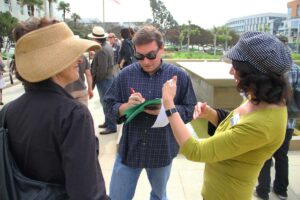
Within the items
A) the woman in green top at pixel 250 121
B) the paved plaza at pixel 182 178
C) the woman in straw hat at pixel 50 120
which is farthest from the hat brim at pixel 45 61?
the paved plaza at pixel 182 178

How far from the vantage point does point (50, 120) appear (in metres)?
1.38

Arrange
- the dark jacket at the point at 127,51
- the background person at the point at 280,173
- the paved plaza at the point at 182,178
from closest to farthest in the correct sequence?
1. the background person at the point at 280,173
2. the paved plaza at the point at 182,178
3. the dark jacket at the point at 127,51

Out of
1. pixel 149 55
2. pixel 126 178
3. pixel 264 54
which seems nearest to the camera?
pixel 264 54

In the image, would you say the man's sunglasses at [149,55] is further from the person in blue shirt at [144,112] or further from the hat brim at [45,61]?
the hat brim at [45,61]

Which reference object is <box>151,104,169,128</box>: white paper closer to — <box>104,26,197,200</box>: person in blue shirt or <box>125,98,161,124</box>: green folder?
<box>125,98,161,124</box>: green folder

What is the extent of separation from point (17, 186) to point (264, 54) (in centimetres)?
131

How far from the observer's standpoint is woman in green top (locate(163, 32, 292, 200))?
1.66m

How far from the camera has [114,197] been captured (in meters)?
2.67

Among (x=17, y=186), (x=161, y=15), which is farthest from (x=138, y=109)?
(x=161, y=15)

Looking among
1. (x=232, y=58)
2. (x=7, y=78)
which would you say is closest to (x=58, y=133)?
(x=232, y=58)

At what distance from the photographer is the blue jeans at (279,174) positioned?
3.69 m

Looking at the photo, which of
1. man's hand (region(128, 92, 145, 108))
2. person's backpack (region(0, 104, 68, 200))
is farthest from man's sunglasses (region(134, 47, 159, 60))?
person's backpack (region(0, 104, 68, 200))

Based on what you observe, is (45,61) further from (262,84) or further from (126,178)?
(126,178)

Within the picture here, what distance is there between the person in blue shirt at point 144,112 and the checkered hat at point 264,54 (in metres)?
0.90
